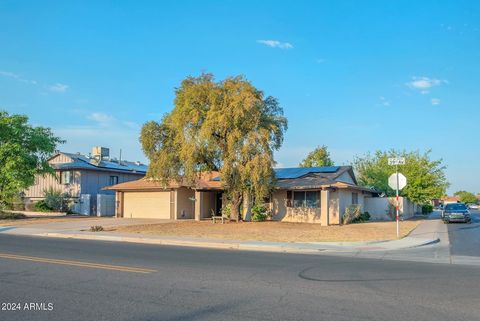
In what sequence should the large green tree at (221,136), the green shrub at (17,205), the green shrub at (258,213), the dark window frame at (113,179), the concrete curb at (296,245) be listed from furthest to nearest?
the dark window frame at (113,179) < the green shrub at (17,205) < the green shrub at (258,213) < the large green tree at (221,136) < the concrete curb at (296,245)

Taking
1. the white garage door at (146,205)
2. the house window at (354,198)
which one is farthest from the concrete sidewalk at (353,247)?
the white garage door at (146,205)

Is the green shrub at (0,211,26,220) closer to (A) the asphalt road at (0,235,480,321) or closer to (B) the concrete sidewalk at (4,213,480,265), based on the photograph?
(B) the concrete sidewalk at (4,213,480,265)

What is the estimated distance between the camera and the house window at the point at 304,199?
32.3 m

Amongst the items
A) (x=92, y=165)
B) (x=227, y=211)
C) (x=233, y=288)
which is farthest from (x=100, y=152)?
(x=233, y=288)

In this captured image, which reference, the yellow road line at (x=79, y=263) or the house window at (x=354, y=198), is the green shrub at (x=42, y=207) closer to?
the house window at (x=354, y=198)

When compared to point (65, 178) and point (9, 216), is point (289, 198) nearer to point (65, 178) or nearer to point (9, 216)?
point (9, 216)

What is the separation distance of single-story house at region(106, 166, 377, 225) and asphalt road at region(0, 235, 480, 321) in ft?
60.2

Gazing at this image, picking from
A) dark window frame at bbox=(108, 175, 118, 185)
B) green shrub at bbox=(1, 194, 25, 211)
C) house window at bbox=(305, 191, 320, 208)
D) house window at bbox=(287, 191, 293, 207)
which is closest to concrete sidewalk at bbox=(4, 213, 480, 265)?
house window at bbox=(305, 191, 320, 208)

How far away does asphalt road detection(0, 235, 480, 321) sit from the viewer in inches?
276

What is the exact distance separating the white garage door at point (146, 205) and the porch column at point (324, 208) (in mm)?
13470

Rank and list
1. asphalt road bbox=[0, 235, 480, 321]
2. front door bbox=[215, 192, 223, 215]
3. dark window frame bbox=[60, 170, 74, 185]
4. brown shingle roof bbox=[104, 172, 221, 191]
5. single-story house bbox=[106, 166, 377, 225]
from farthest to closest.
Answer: dark window frame bbox=[60, 170, 74, 185]
front door bbox=[215, 192, 223, 215]
brown shingle roof bbox=[104, 172, 221, 191]
single-story house bbox=[106, 166, 377, 225]
asphalt road bbox=[0, 235, 480, 321]

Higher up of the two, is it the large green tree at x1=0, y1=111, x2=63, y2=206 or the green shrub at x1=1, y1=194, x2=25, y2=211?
the large green tree at x1=0, y1=111, x2=63, y2=206

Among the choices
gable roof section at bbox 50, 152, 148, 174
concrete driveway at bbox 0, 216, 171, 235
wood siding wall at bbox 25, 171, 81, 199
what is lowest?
concrete driveway at bbox 0, 216, 171, 235

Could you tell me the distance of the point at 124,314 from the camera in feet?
22.4
